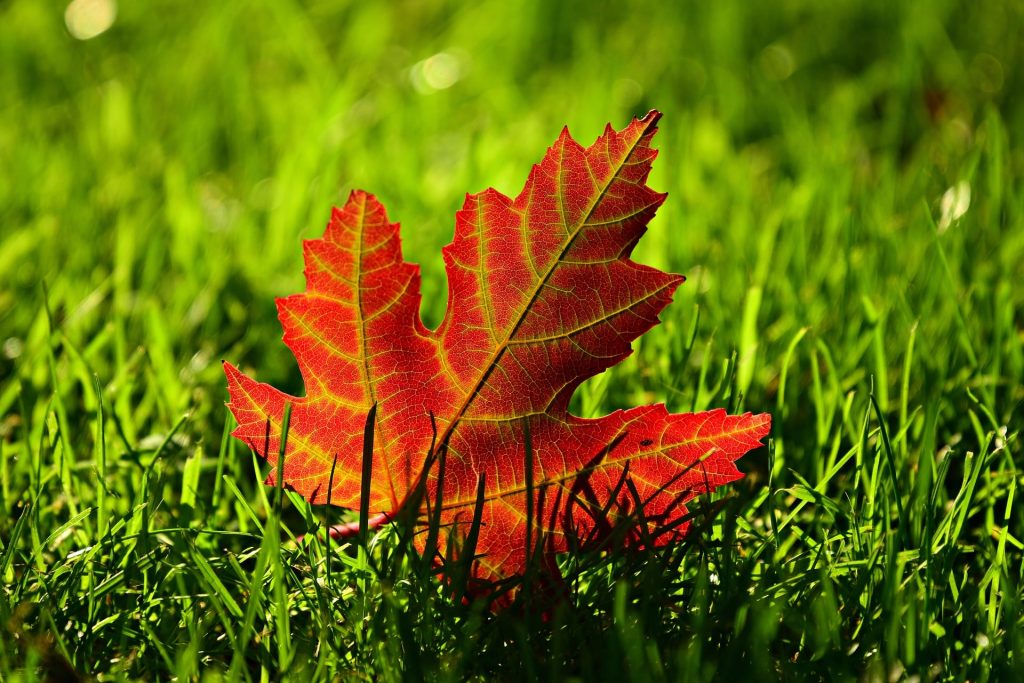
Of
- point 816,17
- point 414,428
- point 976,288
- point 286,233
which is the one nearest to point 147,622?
point 414,428

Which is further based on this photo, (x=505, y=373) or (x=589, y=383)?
(x=589, y=383)

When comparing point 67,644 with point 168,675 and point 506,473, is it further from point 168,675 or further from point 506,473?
point 506,473

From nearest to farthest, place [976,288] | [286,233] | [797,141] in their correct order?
[976,288] → [286,233] → [797,141]

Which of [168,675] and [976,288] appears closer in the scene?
[168,675]
